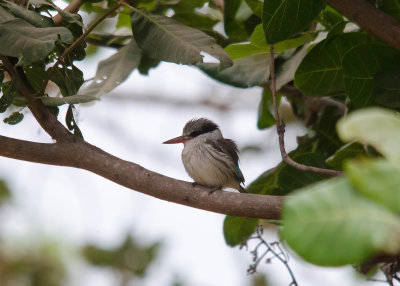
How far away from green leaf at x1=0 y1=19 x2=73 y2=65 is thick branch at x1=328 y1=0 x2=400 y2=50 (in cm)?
110

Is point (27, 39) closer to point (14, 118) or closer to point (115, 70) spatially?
point (14, 118)

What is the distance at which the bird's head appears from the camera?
4.63m

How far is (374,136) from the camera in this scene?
36.6 inches

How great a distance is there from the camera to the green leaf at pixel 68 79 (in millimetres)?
2467

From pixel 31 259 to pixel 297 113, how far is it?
2.88 m

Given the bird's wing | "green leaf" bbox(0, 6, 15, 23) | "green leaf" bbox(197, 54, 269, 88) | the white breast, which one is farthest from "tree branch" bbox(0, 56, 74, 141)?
the bird's wing

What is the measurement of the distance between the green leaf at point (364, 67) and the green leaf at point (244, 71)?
1.71 feet

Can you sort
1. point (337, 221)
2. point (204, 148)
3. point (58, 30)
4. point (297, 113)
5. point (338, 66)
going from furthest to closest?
1. point (204, 148)
2. point (297, 113)
3. point (338, 66)
4. point (58, 30)
5. point (337, 221)

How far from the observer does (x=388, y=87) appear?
2457 mm

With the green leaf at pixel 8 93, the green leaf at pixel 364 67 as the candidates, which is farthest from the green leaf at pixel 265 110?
the green leaf at pixel 8 93

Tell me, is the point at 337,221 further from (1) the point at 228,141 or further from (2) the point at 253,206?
(1) the point at 228,141

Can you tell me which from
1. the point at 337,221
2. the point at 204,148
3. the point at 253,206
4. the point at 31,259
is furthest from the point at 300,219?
the point at 31,259

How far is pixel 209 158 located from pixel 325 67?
1722 millimetres

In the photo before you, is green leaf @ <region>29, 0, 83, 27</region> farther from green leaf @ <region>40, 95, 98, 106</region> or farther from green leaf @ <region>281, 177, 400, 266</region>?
green leaf @ <region>281, 177, 400, 266</region>
